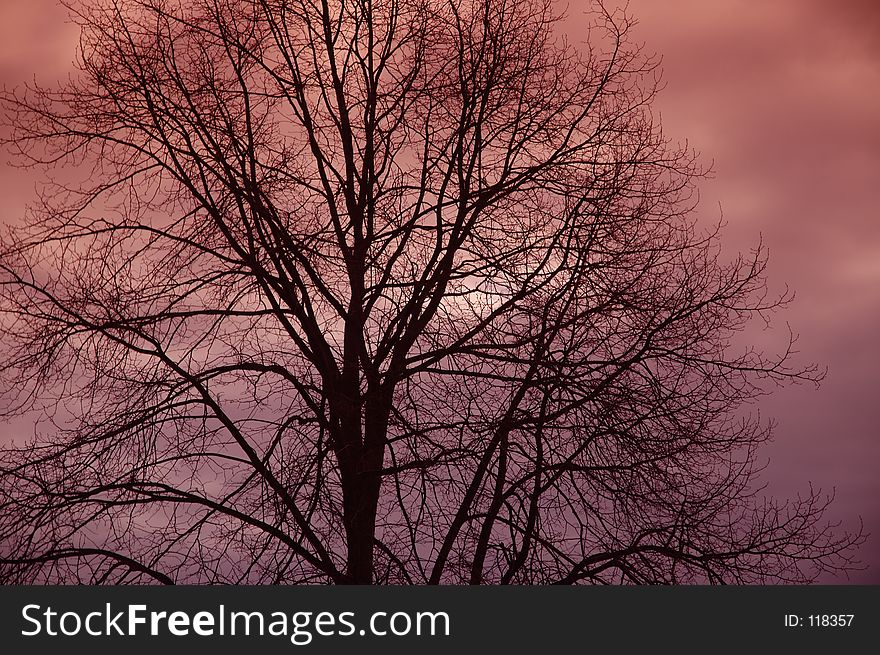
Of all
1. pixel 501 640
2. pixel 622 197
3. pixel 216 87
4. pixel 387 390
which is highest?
pixel 216 87

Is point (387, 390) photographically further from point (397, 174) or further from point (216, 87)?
point (216, 87)

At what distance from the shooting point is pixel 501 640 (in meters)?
6.82

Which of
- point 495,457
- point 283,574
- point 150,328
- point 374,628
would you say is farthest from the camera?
point 150,328

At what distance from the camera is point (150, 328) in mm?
9242

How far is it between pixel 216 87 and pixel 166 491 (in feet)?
13.2

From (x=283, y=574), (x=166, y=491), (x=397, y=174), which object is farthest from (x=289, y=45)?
(x=283, y=574)

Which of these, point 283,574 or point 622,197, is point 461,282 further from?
point 283,574

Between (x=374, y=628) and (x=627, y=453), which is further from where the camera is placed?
(x=627, y=453)

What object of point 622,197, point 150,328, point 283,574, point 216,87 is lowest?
point 283,574

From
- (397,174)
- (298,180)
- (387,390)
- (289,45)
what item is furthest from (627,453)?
(289,45)

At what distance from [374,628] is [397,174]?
15.0 ft

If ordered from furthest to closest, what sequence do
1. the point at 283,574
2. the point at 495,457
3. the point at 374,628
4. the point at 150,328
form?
the point at 150,328
the point at 495,457
the point at 283,574
the point at 374,628

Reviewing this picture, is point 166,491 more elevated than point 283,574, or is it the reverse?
point 166,491

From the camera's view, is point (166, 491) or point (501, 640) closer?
point (501, 640)
